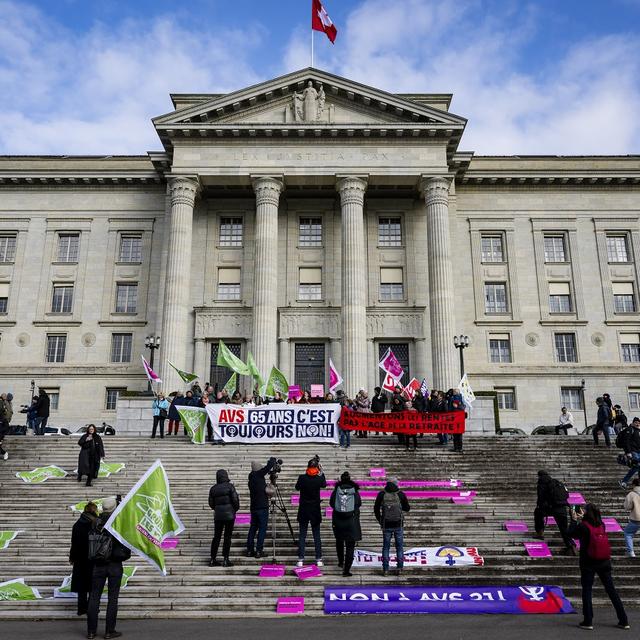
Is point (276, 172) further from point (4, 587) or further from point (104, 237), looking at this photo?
point (4, 587)

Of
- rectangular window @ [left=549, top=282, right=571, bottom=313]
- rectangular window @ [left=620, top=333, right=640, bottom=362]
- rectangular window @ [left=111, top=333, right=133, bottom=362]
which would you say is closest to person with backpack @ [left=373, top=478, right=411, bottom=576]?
rectangular window @ [left=111, top=333, right=133, bottom=362]

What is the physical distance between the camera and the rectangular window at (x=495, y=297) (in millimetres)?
39188

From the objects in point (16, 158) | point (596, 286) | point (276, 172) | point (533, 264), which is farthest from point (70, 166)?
point (596, 286)

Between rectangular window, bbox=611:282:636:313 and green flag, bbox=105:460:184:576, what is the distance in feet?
117

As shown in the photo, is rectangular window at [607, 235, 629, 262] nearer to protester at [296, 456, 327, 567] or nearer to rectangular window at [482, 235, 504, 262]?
rectangular window at [482, 235, 504, 262]

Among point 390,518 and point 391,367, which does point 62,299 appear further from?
point 390,518

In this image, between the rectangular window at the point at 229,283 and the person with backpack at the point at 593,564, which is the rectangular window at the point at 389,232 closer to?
the rectangular window at the point at 229,283

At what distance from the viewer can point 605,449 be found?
22.0m

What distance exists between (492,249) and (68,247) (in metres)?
26.5

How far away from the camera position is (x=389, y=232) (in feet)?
129

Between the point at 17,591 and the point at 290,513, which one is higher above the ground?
the point at 290,513

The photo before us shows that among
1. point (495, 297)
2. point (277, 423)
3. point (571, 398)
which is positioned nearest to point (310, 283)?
point (495, 297)

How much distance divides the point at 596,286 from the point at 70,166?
3385 centimetres

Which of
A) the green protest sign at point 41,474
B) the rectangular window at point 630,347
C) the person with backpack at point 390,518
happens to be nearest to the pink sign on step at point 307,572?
the person with backpack at point 390,518
